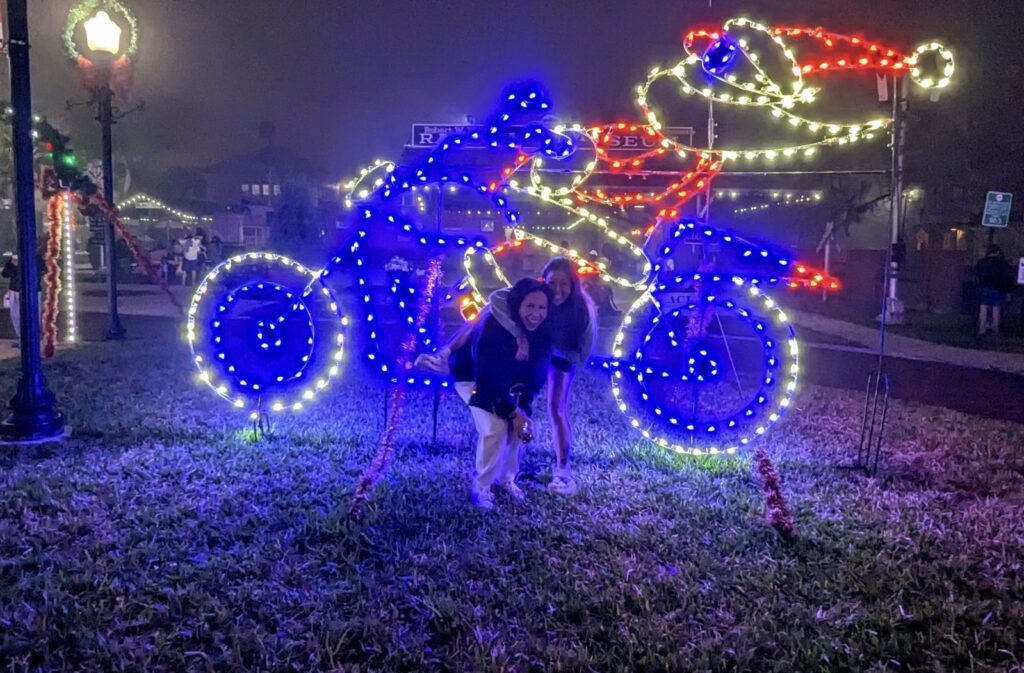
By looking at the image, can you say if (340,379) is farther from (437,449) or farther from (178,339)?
(178,339)

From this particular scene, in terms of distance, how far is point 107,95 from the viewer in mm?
11508


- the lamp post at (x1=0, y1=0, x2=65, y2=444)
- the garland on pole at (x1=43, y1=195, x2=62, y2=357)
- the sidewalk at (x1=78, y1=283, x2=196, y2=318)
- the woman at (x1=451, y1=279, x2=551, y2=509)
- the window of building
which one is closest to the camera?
the woman at (x1=451, y1=279, x2=551, y2=509)

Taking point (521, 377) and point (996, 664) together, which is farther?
point (521, 377)

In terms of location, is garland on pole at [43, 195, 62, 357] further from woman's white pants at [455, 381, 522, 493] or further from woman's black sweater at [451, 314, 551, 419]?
woman's black sweater at [451, 314, 551, 419]

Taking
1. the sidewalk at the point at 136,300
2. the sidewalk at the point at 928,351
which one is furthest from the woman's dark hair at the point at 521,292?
the sidewalk at the point at 136,300

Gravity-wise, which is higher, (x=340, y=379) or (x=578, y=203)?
(x=578, y=203)

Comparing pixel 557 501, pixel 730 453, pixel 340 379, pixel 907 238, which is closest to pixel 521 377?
pixel 557 501

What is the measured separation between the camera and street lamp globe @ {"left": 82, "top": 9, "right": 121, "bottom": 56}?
9.34 meters

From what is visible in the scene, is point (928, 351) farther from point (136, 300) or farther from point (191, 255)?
point (191, 255)

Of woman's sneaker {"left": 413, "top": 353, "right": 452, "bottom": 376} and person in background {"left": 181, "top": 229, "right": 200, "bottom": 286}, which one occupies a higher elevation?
person in background {"left": 181, "top": 229, "right": 200, "bottom": 286}

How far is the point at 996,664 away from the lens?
3.59m

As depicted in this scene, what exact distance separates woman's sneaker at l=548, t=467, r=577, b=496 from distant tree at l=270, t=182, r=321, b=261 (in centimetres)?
3081

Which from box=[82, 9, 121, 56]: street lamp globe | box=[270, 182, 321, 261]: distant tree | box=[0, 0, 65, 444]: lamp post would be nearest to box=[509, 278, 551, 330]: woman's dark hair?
box=[0, 0, 65, 444]: lamp post

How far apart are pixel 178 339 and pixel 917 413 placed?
10.5 meters
